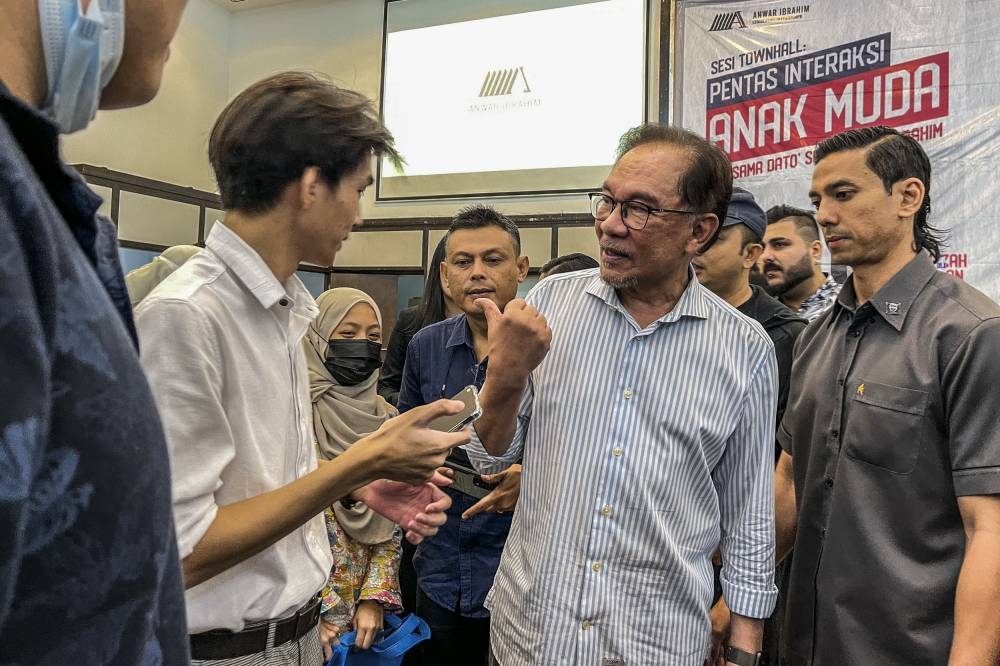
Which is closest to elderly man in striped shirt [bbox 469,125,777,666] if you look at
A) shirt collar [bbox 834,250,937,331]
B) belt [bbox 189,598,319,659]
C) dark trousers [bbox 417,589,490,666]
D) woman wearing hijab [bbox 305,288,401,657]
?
shirt collar [bbox 834,250,937,331]

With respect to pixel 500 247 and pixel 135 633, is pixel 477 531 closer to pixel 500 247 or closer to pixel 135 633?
pixel 500 247

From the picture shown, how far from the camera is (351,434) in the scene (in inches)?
105

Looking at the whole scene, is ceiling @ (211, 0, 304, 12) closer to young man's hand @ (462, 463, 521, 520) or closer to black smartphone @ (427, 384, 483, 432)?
young man's hand @ (462, 463, 521, 520)

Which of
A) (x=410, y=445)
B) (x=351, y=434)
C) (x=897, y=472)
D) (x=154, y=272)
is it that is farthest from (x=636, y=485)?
(x=154, y=272)

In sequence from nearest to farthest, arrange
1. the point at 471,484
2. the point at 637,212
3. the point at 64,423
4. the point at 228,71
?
the point at 64,423 < the point at 637,212 < the point at 471,484 < the point at 228,71

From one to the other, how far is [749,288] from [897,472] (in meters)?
1.34

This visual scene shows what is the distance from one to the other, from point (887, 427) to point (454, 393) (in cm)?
124

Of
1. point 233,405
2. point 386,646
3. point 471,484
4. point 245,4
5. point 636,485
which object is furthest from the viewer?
point 245,4

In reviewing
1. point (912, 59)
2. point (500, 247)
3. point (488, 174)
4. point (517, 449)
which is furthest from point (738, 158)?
point (517, 449)

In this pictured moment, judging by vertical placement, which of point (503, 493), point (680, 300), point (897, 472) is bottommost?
point (503, 493)

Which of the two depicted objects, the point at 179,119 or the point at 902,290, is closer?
the point at 902,290

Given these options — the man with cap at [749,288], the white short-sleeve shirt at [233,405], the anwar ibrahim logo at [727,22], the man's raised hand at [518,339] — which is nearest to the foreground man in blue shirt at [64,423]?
the white short-sleeve shirt at [233,405]

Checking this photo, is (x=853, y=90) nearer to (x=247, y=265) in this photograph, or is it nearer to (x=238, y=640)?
(x=247, y=265)

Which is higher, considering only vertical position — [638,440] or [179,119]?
[179,119]
